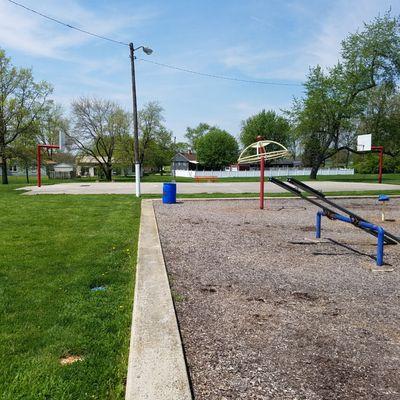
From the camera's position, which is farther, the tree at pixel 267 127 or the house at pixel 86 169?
the house at pixel 86 169

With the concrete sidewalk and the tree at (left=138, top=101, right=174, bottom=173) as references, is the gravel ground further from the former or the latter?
the tree at (left=138, top=101, right=174, bottom=173)

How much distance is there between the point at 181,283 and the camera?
15.3 feet

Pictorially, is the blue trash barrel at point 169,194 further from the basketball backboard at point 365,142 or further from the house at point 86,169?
the house at point 86,169

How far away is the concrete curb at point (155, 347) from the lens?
7.70 ft

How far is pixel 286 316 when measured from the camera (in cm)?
369

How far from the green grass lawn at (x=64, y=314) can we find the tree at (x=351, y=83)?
36.9 meters

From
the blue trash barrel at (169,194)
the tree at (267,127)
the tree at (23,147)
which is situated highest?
the tree at (267,127)

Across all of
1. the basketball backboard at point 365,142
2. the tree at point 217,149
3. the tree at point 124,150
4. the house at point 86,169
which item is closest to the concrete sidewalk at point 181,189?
the basketball backboard at point 365,142

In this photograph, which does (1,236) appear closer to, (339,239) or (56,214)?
(56,214)

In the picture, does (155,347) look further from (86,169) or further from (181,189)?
(86,169)

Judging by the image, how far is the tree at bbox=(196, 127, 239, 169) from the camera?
76000 millimetres

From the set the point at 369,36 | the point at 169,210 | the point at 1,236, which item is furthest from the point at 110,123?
the point at 1,236

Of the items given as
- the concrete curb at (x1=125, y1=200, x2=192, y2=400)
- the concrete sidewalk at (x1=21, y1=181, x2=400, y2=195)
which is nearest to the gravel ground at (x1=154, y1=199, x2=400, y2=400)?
the concrete curb at (x1=125, y1=200, x2=192, y2=400)

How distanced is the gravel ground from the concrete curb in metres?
0.12
